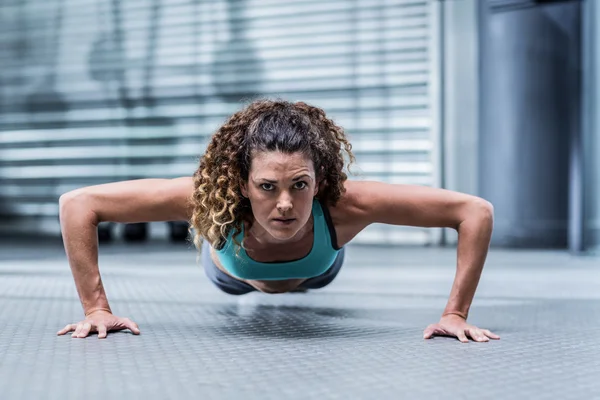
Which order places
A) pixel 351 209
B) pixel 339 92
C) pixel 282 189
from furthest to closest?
1. pixel 339 92
2. pixel 351 209
3. pixel 282 189

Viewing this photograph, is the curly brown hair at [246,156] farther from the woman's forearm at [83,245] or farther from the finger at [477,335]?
the finger at [477,335]

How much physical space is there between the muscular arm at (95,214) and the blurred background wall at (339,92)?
3.09 m

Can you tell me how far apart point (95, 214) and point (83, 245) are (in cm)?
8

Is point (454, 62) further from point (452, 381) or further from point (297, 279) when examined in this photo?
point (452, 381)

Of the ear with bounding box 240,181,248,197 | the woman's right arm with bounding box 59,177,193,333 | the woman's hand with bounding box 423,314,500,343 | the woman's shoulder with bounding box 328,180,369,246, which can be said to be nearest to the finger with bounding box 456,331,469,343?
the woman's hand with bounding box 423,314,500,343

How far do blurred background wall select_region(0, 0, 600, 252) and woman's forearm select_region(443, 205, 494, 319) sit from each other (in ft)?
8.79

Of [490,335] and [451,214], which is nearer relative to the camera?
[490,335]

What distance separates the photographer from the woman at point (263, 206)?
153 centimetres

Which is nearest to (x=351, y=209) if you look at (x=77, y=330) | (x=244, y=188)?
(x=244, y=188)

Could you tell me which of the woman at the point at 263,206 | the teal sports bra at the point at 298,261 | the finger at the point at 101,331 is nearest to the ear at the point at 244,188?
the woman at the point at 263,206

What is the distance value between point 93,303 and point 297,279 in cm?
60

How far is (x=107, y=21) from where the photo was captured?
5961mm

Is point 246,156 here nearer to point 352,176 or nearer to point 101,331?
point 101,331

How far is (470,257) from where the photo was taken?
1.65 metres
